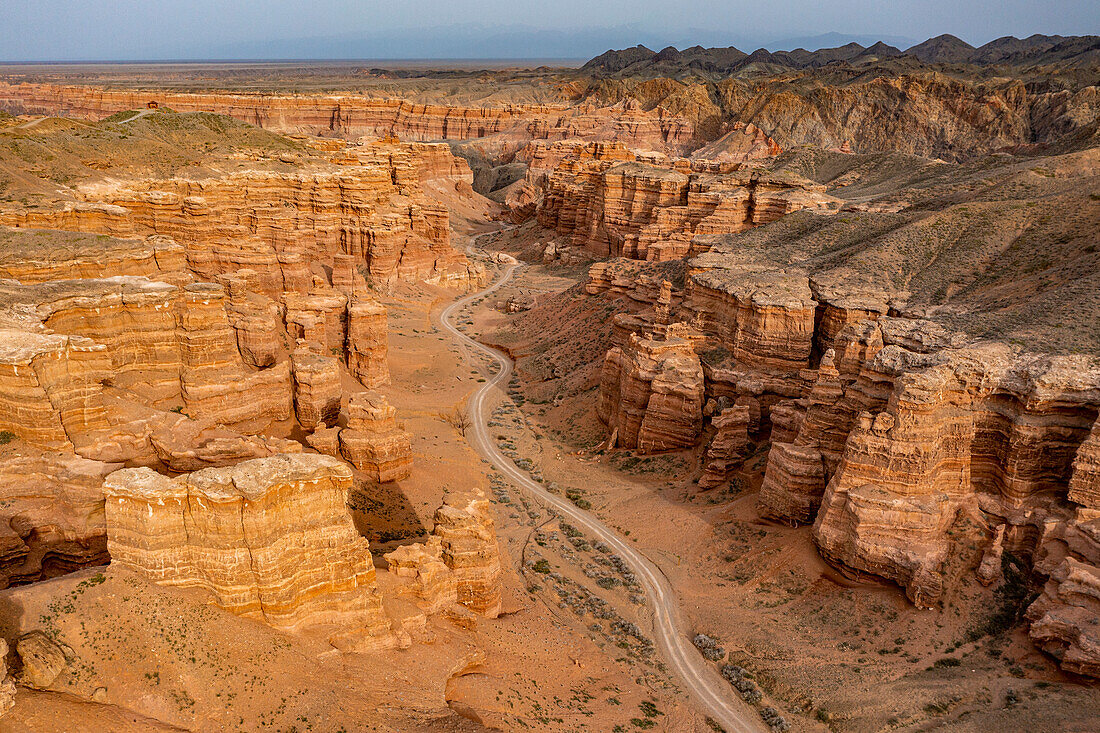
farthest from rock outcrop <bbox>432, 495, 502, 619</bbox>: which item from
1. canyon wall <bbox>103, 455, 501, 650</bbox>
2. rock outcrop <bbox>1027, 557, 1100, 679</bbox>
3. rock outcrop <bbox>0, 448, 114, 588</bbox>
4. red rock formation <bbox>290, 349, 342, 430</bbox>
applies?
rock outcrop <bbox>1027, 557, 1100, 679</bbox>

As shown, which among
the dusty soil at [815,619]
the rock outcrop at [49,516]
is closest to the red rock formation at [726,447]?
the dusty soil at [815,619]

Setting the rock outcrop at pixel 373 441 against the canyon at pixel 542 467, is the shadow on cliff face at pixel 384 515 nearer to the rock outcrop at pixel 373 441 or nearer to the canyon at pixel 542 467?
the canyon at pixel 542 467

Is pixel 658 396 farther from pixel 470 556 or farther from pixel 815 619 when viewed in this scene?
pixel 470 556

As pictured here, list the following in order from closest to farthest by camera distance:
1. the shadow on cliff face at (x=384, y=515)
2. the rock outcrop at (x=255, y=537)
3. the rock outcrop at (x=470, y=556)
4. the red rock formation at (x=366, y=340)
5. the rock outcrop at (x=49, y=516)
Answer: the rock outcrop at (x=255, y=537), the rock outcrop at (x=49, y=516), the rock outcrop at (x=470, y=556), the shadow on cliff face at (x=384, y=515), the red rock formation at (x=366, y=340)

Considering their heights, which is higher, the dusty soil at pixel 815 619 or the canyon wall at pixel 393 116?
the canyon wall at pixel 393 116

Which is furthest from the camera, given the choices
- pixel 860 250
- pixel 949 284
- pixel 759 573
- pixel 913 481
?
pixel 860 250

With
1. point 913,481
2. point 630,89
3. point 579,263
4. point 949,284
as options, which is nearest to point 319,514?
point 913,481

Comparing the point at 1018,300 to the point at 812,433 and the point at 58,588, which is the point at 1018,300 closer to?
the point at 812,433
